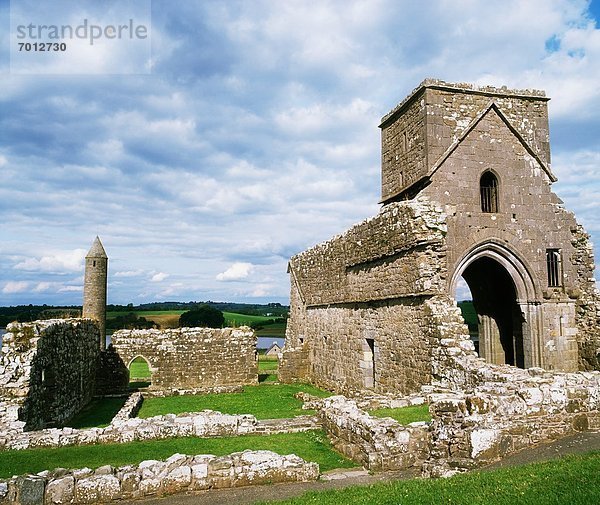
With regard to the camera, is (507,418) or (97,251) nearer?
(507,418)

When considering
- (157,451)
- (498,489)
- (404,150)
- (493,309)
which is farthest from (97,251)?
(498,489)

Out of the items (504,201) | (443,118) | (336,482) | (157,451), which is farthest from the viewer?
(443,118)

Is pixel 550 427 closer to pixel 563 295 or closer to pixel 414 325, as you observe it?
pixel 414 325

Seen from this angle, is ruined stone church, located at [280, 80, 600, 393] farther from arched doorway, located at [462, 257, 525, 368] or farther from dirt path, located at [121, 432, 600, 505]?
dirt path, located at [121, 432, 600, 505]

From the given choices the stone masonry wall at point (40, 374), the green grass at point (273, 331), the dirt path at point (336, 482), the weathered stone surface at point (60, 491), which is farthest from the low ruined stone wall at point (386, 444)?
the green grass at point (273, 331)

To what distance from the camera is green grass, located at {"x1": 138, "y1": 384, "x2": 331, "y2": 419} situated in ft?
46.3

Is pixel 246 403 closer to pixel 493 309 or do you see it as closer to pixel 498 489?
pixel 493 309

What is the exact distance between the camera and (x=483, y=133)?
1538 cm

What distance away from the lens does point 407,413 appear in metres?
9.56

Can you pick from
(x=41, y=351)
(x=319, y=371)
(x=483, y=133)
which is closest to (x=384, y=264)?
(x=483, y=133)

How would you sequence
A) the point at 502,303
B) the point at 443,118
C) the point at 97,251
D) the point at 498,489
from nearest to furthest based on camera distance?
the point at 498,489, the point at 443,118, the point at 502,303, the point at 97,251

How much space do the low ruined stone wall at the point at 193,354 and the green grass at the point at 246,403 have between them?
105cm

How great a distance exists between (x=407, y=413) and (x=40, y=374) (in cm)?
766

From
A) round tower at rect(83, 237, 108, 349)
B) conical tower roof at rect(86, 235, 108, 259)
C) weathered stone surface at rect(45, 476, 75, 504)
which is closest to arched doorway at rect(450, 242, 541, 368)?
weathered stone surface at rect(45, 476, 75, 504)
